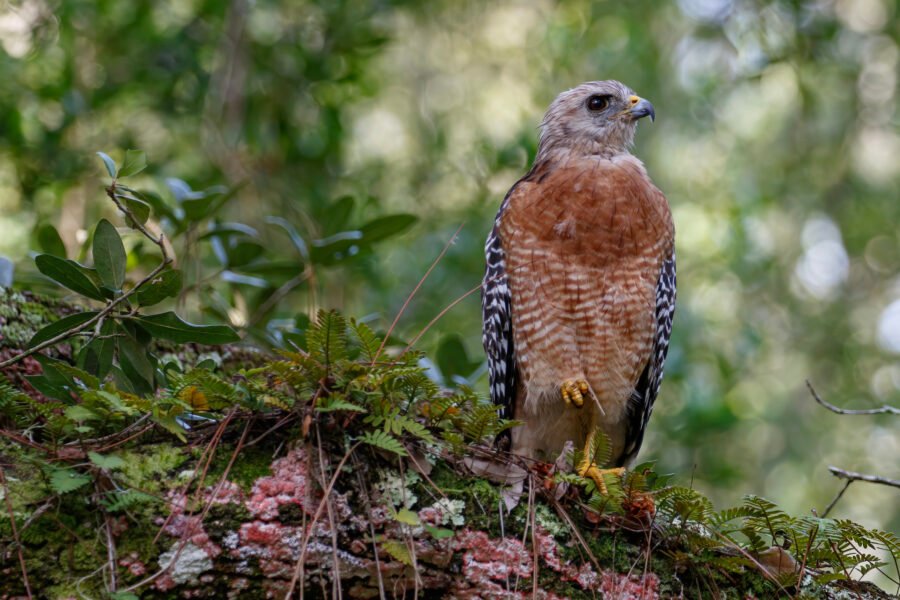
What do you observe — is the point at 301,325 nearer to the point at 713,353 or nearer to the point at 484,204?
the point at 484,204

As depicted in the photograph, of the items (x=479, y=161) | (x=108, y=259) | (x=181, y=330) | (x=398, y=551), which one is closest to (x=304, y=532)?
(x=398, y=551)

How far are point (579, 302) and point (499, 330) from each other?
52cm

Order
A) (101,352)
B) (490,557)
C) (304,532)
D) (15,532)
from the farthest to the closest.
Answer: (101,352), (490,557), (304,532), (15,532)

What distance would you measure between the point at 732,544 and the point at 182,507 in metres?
2.05

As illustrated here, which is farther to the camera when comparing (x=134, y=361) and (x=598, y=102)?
(x=598, y=102)

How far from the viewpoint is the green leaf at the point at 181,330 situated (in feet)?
11.5

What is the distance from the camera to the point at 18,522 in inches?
105

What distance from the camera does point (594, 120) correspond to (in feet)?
18.4

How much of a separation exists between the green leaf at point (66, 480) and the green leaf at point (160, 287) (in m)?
0.84

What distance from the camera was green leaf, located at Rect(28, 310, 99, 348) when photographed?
3408mm

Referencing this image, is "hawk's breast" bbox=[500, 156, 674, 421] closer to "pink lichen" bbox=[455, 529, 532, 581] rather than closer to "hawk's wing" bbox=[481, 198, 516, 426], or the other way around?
"hawk's wing" bbox=[481, 198, 516, 426]

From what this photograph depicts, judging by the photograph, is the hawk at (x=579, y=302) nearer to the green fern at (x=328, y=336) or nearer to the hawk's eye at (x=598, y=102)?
A: the hawk's eye at (x=598, y=102)

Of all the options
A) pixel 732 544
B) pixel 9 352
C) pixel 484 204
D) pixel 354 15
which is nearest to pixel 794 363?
pixel 484 204

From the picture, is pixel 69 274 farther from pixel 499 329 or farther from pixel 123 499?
pixel 499 329
